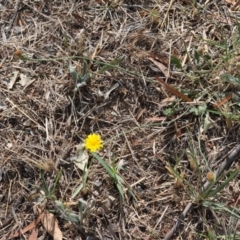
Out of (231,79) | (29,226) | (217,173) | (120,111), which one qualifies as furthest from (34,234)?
(231,79)

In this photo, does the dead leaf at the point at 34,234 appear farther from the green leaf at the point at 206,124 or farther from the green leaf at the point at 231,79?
the green leaf at the point at 231,79

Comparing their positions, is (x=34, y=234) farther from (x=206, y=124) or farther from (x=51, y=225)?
(x=206, y=124)

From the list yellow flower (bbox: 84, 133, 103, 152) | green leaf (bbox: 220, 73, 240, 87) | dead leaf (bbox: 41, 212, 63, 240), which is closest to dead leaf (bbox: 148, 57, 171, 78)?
green leaf (bbox: 220, 73, 240, 87)

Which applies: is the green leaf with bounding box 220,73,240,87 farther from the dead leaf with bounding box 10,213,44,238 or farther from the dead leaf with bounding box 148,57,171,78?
the dead leaf with bounding box 10,213,44,238

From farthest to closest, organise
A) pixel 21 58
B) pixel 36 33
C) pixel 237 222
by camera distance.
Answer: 1. pixel 36 33
2. pixel 21 58
3. pixel 237 222

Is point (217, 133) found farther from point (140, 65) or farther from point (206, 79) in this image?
point (140, 65)

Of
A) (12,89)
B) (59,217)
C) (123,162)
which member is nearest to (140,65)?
(123,162)
